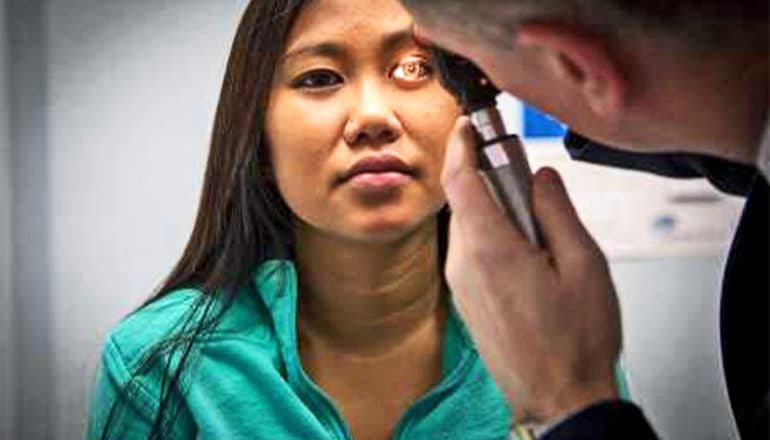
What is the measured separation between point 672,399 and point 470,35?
91 centimetres

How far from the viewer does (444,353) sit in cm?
86

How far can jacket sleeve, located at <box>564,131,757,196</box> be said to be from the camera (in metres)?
0.61

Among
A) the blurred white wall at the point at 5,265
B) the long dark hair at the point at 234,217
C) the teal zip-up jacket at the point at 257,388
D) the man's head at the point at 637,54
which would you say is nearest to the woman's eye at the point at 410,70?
the long dark hair at the point at 234,217

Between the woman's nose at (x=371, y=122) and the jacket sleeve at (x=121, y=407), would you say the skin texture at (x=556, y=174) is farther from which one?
the jacket sleeve at (x=121, y=407)

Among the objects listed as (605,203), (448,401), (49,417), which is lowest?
(49,417)

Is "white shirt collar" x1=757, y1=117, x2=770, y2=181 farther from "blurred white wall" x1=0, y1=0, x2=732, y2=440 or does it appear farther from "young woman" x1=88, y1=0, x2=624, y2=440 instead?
"blurred white wall" x1=0, y1=0, x2=732, y2=440

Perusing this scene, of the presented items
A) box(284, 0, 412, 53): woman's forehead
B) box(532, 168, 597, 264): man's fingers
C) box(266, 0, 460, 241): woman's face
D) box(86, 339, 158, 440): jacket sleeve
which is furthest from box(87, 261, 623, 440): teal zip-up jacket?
box(532, 168, 597, 264): man's fingers

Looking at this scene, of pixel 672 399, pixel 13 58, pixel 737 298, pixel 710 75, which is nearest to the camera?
pixel 710 75

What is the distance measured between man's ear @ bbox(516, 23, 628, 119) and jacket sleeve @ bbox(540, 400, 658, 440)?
14 cm

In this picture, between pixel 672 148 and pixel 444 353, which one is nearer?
pixel 672 148

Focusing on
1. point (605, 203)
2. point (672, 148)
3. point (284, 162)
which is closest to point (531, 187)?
point (672, 148)

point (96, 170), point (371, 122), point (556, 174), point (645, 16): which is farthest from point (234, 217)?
point (645, 16)

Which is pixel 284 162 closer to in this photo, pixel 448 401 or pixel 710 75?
pixel 448 401

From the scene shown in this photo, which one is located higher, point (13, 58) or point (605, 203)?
point (13, 58)
